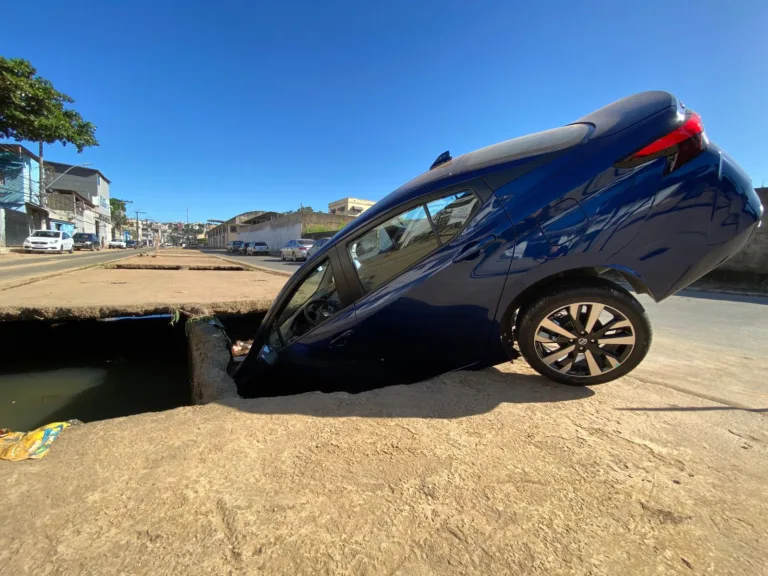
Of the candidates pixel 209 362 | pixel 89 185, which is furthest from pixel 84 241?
pixel 209 362

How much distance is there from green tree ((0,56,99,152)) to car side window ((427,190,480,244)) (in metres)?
28.6

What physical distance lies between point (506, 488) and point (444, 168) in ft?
6.90

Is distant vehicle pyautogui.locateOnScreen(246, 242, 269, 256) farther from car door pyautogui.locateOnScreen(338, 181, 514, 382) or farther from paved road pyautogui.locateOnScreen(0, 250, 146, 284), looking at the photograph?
car door pyautogui.locateOnScreen(338, 181, 514, 382)

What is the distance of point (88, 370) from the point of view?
532 centimetres

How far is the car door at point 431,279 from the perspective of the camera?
227cm

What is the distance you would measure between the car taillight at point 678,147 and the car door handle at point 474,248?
36.4 inches

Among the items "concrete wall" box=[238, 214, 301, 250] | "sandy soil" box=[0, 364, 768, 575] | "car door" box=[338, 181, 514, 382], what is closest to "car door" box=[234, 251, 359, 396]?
"car door" box=[338, 181, 514, 382]

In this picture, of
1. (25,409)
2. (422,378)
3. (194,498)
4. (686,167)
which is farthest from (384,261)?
(25,409)

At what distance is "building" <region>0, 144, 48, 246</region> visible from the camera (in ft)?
99.6

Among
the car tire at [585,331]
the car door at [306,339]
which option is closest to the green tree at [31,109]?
the car door at [306,339]

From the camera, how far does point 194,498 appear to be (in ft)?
4.44

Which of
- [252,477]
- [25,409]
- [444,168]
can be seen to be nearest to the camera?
[252,477]

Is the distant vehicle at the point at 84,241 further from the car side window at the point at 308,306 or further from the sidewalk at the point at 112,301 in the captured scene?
the car side window at the point at 308,306

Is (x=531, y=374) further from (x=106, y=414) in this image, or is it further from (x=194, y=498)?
(x=106, y=414)
